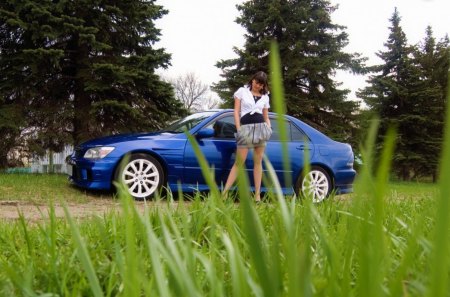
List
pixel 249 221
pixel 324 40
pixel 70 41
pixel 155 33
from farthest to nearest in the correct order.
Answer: pixel 324 40 → pixel 155 33 → pixel 70 41 → pixel 249 221

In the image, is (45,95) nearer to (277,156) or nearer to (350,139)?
(277,156)

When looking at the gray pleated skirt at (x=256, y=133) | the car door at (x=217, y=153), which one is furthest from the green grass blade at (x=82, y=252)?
the car door at (x=217, y=153)

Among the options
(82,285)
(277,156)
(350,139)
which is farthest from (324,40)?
(82,285)

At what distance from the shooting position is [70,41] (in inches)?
539

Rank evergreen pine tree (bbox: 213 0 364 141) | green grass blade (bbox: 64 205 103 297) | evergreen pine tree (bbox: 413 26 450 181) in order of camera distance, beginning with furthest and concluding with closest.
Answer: evergreen pine tree (bbox: 413 26 450 181), evergreen pine tree (bbox: 213 0 364 141), green grass blade (bbox: 64 205 103 297)

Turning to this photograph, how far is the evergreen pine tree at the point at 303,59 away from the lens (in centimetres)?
2350

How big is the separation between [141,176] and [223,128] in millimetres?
1494

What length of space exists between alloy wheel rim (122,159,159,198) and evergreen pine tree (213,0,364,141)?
55.8 ft

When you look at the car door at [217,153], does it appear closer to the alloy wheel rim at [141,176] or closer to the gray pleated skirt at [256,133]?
the alloy wheel rim at [141,176]

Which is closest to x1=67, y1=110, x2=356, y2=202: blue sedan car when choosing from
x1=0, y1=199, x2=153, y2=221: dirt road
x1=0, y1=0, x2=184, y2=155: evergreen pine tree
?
x1=0, y1=199, x2=153, y2=221: dirt road

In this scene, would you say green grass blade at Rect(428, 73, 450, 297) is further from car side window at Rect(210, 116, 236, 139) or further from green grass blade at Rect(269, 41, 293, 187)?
car side window at Rect(210, 116, 236, 139)

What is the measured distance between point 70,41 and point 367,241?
14.5 m

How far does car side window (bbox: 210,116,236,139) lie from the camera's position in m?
7.27

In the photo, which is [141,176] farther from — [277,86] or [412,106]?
[412,106]
